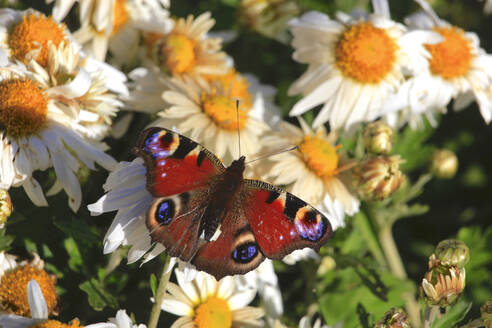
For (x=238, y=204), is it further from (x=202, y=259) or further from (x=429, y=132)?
(x=429, y=132)

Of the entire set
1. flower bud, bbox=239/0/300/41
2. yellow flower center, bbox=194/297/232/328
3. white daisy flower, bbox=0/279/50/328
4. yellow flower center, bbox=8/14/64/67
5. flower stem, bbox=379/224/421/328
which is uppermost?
yellow flower center, bbox=8/14/64/67

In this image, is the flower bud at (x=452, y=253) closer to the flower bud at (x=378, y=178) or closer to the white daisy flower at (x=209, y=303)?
the flower bud at (x=378, y=178)

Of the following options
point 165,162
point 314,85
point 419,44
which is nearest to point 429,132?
point 419,44

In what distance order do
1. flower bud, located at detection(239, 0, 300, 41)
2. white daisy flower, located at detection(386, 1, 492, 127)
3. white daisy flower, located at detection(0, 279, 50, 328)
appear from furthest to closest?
flower bud, located at detection(239, 0, 300, 41)
white daisy flower, located at detection(386, 1, 492, 127)
white daisy flower, located at detection(0, 279, 50, 328)

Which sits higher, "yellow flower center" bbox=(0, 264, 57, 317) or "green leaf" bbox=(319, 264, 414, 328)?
"yellow flower center" bbox=(0, 264, 57, 317)

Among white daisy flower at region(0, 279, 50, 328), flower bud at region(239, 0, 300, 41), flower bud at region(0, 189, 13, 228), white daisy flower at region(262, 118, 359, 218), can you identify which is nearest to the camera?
white daisy flower at region(0, 279, 50, 328)

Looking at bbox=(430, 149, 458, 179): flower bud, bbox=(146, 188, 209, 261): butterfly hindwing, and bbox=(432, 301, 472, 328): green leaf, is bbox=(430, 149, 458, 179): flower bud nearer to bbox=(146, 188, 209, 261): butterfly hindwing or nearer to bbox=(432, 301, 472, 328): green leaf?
bbox=(432, 301, 472, 328): green leaf

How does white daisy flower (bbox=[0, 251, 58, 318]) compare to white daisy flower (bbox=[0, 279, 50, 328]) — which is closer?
white daisy flower (bbox=[0, 279, 50, 328])

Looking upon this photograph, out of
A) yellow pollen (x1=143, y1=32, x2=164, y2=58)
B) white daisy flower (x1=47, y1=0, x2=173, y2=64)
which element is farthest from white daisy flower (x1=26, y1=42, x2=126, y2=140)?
yellow pollen (x1=143, y1=32, x2=164, y2=58)

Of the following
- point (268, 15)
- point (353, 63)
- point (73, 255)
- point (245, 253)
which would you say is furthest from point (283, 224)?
point (268, 15)
